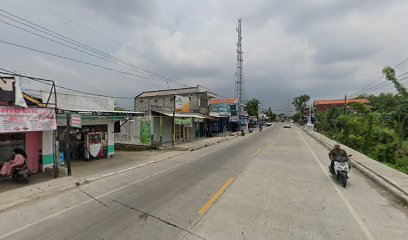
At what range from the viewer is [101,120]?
15945 millimetres

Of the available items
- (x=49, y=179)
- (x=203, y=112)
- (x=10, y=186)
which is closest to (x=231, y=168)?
(x=49, y=179)

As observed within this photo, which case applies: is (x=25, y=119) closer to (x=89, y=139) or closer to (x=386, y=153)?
(x=89, y=139)

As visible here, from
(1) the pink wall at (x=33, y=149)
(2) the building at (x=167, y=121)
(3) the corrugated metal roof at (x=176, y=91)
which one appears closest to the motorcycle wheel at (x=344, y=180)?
(1) the pink wall at (x=33, y=149)

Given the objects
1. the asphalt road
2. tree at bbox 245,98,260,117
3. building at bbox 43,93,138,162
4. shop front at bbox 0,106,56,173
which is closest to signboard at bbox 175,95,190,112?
building at bbox 43,93,138,162

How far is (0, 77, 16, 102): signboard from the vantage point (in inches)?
330

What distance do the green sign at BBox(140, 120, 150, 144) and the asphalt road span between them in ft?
37.0

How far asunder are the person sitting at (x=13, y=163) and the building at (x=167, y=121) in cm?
1194

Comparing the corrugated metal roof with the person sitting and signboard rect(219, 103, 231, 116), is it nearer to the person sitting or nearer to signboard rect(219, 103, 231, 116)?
signboard rect(219, 103, 231, 116)

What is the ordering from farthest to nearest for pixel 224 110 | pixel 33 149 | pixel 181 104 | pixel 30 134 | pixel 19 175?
1. pixel 224 110
2. pixel 181 104
3. pixel 33 149
4. pixel 30 134
5. pixel 19 175

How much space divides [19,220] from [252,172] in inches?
349

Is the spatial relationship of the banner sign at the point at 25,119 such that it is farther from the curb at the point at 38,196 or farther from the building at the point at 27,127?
the curb at the point at 38,196

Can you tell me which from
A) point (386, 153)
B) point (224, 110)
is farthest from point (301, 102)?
point (386, 153)

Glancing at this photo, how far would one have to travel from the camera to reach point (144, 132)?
2178cm

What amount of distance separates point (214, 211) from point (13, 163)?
29.0 feet
